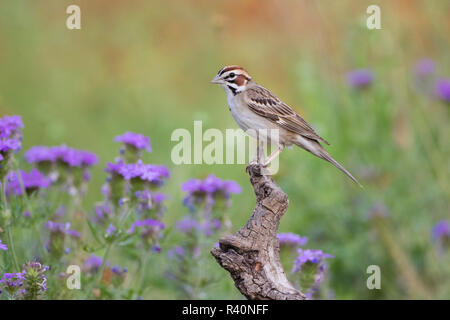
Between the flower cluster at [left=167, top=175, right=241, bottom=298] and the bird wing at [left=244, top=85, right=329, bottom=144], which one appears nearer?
the flower cluster at [left=167, top=175, right=241, bottom=298]

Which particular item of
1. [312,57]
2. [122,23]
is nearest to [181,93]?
[122,23]

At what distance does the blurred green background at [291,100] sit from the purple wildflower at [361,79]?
0.11m

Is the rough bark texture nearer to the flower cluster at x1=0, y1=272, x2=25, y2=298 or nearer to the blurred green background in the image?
the flower cluster at x1=0, y1=272, x2=25, y2=298

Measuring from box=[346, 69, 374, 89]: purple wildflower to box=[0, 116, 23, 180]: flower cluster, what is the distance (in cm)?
423

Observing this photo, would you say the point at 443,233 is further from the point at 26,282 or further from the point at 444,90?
the point at 26,282

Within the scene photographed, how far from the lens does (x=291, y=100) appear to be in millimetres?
10469

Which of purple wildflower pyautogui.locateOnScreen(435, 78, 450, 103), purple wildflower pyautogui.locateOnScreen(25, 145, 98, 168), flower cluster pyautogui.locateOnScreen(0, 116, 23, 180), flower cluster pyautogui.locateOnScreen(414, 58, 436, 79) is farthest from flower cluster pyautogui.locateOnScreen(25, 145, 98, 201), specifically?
flower cluster pyautogui.locateOnScreen(414, 58, 436, 79)

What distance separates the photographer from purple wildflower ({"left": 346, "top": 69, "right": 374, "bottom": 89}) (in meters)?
7.29

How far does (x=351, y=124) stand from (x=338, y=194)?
2.53 ft

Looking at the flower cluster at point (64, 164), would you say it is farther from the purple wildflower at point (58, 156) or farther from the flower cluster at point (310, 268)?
the flower cluster at point (310, 268)

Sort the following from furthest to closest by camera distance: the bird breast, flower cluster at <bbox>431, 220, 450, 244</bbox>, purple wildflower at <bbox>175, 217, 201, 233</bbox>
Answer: flower cluster at <bbox>431, 220, 450, 244</bbox>, the bird breast, purple wildflower at <bbox>175, 217, 201, 233</bbox>

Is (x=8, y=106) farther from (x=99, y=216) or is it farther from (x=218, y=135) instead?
(x=99, y=216)

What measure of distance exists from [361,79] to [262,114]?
2209 millimetres

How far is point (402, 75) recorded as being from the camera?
7.19m
